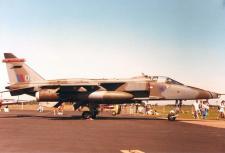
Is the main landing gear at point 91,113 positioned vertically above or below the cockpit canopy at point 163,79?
below

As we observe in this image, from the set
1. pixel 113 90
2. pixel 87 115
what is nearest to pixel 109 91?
pixel 113 90

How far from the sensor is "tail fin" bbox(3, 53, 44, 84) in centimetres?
3008

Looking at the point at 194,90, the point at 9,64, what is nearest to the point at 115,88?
the point at 194,90

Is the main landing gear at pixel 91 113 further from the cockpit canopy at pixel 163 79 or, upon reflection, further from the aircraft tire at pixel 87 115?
the cockpit canopy at pixel 163 79

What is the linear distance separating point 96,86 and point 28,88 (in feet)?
18.8

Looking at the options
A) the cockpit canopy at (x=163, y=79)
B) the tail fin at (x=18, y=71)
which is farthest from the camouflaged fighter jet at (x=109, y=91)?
the tail fin at (x=18, y=71)

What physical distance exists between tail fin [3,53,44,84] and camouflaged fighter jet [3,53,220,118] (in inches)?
56.1

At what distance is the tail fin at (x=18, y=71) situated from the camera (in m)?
30.1

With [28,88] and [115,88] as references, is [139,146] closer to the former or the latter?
[115,88]

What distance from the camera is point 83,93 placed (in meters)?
26.4

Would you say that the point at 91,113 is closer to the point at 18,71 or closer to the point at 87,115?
the point at 87,115

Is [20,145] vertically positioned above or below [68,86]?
below

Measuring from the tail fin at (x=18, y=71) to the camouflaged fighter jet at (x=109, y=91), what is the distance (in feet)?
4.67

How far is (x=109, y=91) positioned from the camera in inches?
1016
